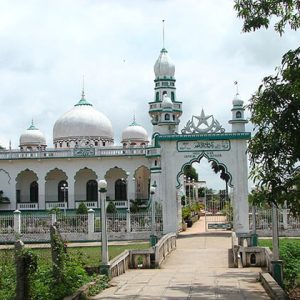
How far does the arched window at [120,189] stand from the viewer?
4291cm

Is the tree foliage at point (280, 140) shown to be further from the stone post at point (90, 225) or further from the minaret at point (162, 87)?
the minaret at point (162, 87)

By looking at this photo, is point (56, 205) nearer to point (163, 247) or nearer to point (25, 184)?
point (25, 184)

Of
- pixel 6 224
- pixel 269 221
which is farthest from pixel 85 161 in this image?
pixel 269 221

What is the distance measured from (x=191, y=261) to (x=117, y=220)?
9.40 metres

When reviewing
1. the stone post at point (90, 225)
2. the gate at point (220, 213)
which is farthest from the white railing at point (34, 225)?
the gate at point (220, 213)

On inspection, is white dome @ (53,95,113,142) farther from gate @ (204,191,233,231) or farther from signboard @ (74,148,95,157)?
gate @ (204,191,233,231)

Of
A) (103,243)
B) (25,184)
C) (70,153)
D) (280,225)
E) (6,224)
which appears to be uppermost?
(70,153)

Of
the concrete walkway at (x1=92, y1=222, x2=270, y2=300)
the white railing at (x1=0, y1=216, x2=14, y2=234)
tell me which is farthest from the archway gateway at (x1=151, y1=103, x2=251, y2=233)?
the concrete walkway at (x1=92, y1=222, x2=270, y2=300)

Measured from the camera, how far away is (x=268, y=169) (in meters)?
7.47

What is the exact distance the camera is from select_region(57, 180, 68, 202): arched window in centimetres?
4181

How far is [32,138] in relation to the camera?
47.7m

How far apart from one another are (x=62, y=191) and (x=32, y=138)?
6926 mm

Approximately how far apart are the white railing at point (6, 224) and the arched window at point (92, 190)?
15634 millimetres

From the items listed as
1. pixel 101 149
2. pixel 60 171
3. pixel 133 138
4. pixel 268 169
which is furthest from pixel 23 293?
pixel 133 138
